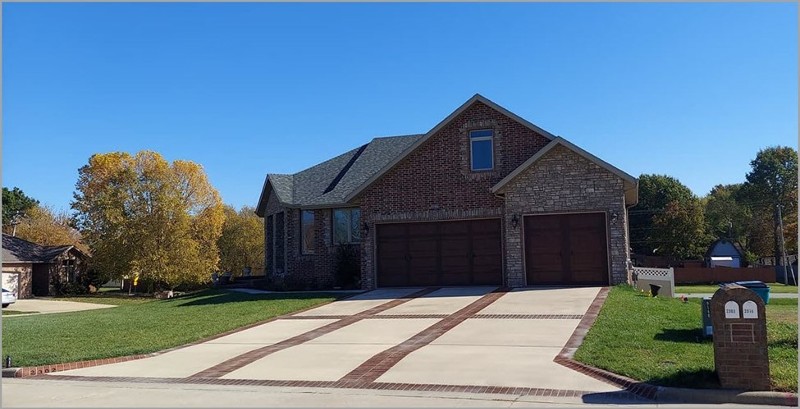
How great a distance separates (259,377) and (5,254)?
39.3 m

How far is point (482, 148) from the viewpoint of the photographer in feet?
73.4

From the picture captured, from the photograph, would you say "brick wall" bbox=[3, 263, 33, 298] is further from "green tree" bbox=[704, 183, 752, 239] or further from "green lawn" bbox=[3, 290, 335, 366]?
"green tree" bbox=[704, 183, 752, 239]

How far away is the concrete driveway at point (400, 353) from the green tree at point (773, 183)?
56.5 m

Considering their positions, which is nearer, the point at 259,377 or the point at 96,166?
the point at 259,377

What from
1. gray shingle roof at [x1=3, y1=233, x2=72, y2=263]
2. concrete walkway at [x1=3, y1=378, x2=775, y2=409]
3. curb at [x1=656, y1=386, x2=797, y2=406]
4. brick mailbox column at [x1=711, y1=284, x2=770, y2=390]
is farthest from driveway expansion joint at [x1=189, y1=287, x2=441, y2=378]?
gray shingle roof at [x1=3, y1=233, x2=72, y2=263]

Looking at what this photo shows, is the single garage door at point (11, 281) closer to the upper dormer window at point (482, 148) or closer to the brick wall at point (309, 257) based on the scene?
the brick wall at point (309, 257)

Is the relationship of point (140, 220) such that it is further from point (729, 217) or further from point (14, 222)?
point (729, 217)

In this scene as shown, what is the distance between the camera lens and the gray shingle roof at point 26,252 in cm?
4194

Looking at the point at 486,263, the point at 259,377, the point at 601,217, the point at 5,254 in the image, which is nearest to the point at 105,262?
the point at 5,254

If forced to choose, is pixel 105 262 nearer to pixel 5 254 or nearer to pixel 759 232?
pixel 5 254

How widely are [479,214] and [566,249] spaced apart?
3025mm

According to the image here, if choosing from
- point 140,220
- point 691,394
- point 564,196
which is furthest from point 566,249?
point 140,220

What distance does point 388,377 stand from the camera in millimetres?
9430

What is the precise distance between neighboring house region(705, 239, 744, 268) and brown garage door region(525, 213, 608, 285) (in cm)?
4124
